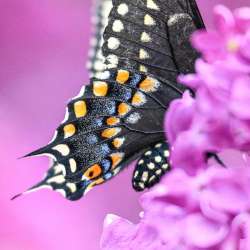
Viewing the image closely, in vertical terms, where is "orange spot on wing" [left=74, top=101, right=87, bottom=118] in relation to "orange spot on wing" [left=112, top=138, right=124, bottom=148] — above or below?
above

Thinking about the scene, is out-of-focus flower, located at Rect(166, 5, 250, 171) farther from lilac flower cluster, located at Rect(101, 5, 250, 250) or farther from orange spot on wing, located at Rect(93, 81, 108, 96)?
orange spot on wing, located at Rect(93, 81, 108, 96)

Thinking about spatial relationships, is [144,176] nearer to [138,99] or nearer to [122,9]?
[138,99]

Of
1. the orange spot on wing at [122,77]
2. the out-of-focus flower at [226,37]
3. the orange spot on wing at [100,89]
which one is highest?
the out-of-focus flower at [226,37]

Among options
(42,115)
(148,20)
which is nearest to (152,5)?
(148,20)

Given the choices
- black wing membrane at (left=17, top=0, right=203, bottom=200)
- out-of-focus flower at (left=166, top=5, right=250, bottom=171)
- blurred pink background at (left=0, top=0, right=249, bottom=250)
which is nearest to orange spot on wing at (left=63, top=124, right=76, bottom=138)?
black wing membrane at (left=17, top=0, right=203, bottom=200)

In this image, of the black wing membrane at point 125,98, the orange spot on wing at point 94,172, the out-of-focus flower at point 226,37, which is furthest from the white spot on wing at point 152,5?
the out-of-focus flower at point 226,37

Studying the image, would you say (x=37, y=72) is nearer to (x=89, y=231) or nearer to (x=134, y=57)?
(x=89, y=231)

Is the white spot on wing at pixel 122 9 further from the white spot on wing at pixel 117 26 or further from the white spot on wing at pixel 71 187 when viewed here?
the white spot on wing at pixel 71 187

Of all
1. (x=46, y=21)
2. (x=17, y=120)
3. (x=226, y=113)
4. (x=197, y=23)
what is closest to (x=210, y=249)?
(x=226, y=113)
